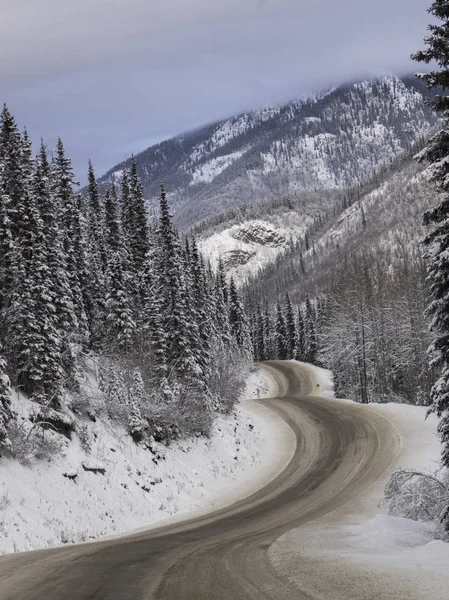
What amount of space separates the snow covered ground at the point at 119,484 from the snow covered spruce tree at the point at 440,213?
9.61 metres

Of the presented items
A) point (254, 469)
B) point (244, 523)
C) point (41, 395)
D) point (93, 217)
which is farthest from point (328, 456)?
point (93, 217)

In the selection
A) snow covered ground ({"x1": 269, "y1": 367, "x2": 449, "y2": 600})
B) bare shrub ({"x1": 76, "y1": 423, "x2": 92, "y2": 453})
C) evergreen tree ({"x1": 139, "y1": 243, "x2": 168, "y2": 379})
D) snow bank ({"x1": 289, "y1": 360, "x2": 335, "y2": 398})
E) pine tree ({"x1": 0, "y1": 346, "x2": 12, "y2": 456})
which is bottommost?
snow bank ({"x1": 289, "y1": 360, "x2": 335, "y2": 398})

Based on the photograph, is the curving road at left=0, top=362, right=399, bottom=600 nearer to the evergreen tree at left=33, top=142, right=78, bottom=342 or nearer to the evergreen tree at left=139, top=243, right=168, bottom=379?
the evergreen tree at left=139, top=243, right=168, bottom=379

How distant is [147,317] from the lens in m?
29.7

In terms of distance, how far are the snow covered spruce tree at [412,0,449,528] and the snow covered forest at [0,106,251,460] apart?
37.5ft

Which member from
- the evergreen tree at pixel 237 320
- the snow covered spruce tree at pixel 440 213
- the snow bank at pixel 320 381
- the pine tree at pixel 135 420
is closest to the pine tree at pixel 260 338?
the evergreen tree at pixel 237 320

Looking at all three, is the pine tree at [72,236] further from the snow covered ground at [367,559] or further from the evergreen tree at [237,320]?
the evergreen tree at [237,320]

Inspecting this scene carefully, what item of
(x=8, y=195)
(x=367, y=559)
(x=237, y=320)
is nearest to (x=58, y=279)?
(x=8, y=195)

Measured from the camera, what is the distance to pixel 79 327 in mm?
29188

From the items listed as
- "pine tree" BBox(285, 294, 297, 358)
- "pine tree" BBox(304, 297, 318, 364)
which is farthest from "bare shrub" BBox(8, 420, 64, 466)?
"pine tree" BBox(285, 294, 297, 358)

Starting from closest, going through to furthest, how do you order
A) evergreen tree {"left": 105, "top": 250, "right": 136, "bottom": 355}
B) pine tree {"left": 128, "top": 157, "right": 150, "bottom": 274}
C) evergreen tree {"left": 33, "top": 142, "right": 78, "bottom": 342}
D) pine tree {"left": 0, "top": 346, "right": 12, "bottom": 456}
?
pine tree {"left": 0, "top": 346, "right": 12, "bottom": 456} < evergreen tree {"left": 33, "top": 142, "right": 78, "bottom": 342} < evergreen tree {"left": 105, "top": 250, "right": 136, "bottom": 355} < pine tree {"left": 128, "top": 157, "right": 150, "bottom": 274}

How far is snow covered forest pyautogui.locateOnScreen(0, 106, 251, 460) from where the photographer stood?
18.7m

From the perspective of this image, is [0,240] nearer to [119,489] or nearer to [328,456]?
[119,489]

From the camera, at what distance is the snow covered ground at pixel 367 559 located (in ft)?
20.1
